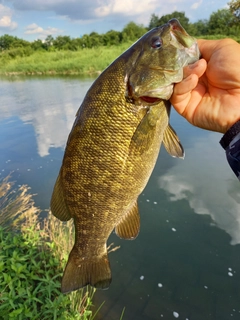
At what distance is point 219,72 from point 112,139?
2.83 feet

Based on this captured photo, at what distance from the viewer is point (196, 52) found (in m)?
1.74

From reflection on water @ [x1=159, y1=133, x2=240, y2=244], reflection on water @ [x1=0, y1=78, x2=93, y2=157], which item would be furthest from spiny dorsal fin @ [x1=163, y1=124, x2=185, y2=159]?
reflection on water @ [x1=0, y1=78, x2=93, y2=157]

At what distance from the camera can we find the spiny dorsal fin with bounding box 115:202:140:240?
6.23 feet

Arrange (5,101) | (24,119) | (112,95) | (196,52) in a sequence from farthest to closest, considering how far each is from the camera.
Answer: (5,101) → (24,119) → (196,52) → (112,95)

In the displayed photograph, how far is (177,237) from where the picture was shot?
17.5 feet

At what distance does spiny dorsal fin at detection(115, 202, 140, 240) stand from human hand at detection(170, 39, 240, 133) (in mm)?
784

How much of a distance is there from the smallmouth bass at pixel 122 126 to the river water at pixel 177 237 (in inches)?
108

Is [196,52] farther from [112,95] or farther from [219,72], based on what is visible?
[112,95]

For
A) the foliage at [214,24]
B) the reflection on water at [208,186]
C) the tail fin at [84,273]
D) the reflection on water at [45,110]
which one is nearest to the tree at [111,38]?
the foliage at [214,24]

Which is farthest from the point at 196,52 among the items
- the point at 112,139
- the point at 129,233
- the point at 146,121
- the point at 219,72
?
the point at 129,233

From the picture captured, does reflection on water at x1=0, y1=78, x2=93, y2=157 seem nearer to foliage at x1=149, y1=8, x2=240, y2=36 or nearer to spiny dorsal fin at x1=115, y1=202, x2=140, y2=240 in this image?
spiny dorsal fin at x1=115, y1=202, x2=140, y2=240

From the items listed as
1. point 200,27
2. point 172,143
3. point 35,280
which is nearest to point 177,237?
point 35,280

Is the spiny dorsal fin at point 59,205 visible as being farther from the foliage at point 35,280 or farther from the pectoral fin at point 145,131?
the foliage at point 35,280

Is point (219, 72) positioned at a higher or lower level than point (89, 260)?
higher
